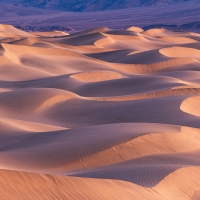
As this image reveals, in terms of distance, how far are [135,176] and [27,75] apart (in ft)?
43.0

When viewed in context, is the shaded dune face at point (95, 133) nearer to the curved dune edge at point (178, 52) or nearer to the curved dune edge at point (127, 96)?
the curved dune edge at point (127, 96)

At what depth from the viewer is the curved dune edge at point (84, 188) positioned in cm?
503

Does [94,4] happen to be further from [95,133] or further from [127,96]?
[95,133]

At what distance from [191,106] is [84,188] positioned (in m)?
7.68

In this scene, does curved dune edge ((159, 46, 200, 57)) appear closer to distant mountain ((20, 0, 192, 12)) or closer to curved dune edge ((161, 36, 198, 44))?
curved dune edge ((161, 36, 198, 44))

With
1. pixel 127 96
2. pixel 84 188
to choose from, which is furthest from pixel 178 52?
pixel 84 188

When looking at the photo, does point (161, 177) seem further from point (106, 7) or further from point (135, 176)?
point (106, 7)

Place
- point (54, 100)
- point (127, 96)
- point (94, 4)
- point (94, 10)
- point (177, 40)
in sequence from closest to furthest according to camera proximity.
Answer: point (54, 100), point (127, 96), point (177, 40), point (94, 10), point (94, 4)

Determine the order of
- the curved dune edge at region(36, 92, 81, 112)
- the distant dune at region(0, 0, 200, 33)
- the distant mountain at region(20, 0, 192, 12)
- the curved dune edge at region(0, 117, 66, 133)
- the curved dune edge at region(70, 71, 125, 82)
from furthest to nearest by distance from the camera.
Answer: the distant mountain at region(20, 0, 192, 12), the distant dune at region(0, 0, 200, 33), the curved dune edge at region(70, 71, 125, 82), the curved dune edge at region(36, 92, 81, 112), the curved dune edge at region(0, 117, 66, 133)

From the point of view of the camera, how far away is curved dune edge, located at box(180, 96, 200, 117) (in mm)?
12547

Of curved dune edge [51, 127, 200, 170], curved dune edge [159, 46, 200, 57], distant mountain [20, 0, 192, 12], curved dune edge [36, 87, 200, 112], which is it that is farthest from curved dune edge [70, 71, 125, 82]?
distant mountain [20, 0, 192, 12]

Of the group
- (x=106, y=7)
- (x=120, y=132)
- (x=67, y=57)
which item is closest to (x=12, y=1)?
(x=106, y=7)

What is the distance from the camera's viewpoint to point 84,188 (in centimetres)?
553

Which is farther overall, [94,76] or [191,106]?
[94,76]
